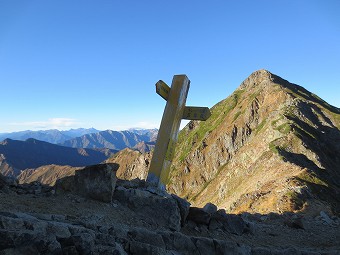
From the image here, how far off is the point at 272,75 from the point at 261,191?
104 meters

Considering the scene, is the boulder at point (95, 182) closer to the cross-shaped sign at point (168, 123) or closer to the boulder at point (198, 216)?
the cross-shaped sign at point (168, 123)

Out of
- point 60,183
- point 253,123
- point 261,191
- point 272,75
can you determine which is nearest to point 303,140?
point 261,191

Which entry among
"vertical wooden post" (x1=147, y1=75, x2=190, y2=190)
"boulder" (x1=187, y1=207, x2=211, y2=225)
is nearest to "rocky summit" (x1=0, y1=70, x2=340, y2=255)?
"boulder" (x1=187, y1=207, x2=211, y2=225)

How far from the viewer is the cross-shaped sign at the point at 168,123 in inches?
519

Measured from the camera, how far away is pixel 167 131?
13.2 metres

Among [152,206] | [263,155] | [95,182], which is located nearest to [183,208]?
[152,206]

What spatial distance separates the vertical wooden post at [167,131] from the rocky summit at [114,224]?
0.72 m

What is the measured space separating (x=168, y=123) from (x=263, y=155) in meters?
50.4

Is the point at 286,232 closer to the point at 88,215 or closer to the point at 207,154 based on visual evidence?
the point at 88,215

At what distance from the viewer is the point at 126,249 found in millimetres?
8055

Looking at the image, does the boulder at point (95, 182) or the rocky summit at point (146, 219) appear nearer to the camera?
the rocky summit at point (146, 219)

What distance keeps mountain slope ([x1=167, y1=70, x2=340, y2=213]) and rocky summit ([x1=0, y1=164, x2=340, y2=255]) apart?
56.3 feet

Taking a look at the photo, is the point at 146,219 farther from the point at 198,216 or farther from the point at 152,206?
the point at 198,216

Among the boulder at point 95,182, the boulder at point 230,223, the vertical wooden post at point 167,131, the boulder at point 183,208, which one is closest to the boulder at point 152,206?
the boulder at point 183,208
